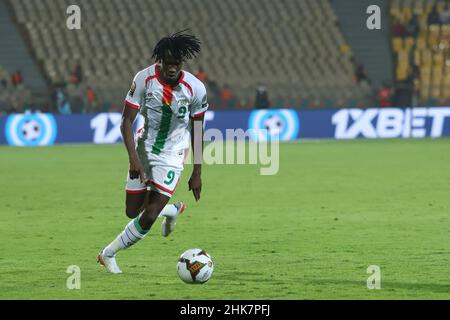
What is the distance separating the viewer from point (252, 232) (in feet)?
41.6

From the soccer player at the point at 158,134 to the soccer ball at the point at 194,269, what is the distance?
65 cm

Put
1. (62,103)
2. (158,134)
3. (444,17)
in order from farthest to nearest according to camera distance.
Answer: (444,17)
(62,103)
(158,134)

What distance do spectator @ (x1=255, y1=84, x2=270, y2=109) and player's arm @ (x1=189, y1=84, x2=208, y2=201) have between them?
23.7 metres

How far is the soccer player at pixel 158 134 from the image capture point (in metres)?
9.38

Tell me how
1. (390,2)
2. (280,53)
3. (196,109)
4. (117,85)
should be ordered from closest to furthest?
(196,109) → (117,85) → (280,53) → (390,2)

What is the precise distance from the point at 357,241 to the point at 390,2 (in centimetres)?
3127

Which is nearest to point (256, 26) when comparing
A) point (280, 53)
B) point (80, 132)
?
point (280, 53)

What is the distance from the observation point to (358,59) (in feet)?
133

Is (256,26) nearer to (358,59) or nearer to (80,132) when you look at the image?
(358,59)

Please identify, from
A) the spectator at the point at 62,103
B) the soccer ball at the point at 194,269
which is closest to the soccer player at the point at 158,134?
the soccer ball at the point at 194,269

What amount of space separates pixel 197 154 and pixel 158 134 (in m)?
0.40
